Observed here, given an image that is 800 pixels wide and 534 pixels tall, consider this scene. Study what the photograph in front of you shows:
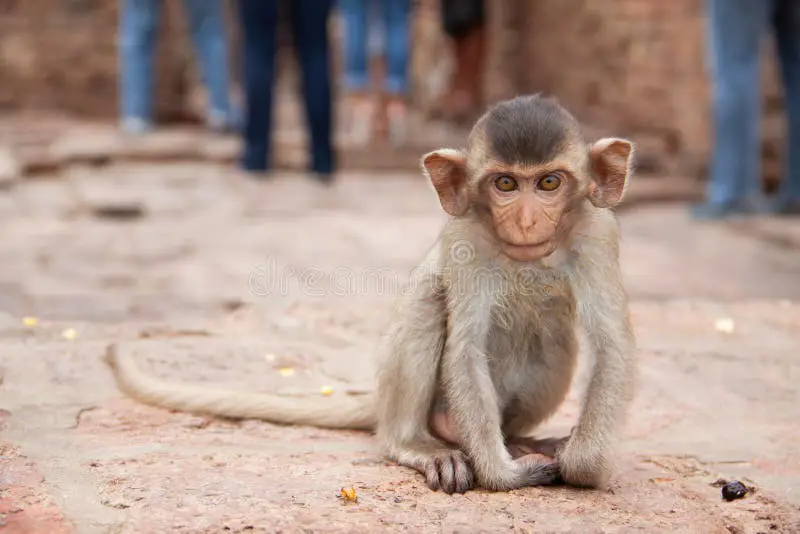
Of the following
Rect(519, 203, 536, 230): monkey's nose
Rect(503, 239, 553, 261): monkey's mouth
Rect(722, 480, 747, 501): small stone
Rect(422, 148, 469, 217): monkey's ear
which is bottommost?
Rect(722, 480, 747, 501): small stone

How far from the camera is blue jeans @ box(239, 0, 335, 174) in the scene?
7.78 meters

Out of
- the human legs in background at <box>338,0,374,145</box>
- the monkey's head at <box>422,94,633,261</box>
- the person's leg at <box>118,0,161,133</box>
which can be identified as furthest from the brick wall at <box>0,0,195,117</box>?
the monkey's head at <box>422,94,633,261</box>

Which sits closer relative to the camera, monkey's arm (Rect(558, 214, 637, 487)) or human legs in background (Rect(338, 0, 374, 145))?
monkey's arm (Rect(558, 214, 637, 487))

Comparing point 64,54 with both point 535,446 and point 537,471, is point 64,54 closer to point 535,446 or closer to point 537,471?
point 535,446

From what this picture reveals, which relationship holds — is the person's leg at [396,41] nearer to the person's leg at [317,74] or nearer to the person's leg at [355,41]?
the person's leg at [355,41]

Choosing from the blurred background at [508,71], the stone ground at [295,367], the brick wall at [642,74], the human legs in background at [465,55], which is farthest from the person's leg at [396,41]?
the stone ground at [295,367]

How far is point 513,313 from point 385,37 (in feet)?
25.5

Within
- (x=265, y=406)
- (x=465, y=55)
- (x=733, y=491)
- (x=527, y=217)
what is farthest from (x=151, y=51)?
(x=733, y=491)

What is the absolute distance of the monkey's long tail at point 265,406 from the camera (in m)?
3.25

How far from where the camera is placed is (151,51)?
10.4 meters

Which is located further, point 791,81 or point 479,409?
point 791,81

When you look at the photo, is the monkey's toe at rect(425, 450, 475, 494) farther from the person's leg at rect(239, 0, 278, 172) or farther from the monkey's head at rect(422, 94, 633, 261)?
the person's leg at rect(239, 0, 278, 172)

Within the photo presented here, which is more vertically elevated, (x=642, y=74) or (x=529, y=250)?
(x=642, y=74)

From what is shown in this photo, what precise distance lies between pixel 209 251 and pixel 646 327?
93.9 inches
